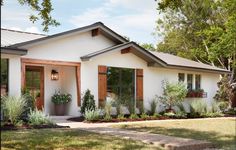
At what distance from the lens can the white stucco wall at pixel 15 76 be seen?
13711mm

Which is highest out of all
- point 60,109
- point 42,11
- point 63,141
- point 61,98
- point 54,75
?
point 42,11

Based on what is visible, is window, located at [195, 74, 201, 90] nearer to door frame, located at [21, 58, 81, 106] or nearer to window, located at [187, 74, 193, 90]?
window, located at [187, 74, 193, 90]

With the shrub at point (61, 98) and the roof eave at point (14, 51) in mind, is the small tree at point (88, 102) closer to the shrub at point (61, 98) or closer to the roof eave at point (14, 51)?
the shrub at point (61, 98)

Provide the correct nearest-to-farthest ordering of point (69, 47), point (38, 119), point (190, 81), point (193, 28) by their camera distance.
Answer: point (38, 119) < point (69, 47) < point (190, 81) < point (193, 28)

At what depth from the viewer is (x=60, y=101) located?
16.5 metres

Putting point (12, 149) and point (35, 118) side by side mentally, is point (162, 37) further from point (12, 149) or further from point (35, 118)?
point (12, 149)

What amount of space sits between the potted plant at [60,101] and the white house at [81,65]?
28cm

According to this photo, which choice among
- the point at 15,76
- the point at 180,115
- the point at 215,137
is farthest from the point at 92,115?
the point at 180,115

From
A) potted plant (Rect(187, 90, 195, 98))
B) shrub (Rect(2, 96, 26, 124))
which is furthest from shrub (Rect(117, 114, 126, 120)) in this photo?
potted plant (Rect(187, 90, 195, 98))

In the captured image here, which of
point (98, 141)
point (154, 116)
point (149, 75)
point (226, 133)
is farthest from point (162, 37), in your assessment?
point (98, 141)

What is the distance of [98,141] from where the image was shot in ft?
30.3

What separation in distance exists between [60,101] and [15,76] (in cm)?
315

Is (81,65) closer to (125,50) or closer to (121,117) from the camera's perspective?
(125,50)

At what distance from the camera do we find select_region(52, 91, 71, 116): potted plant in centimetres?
1662
